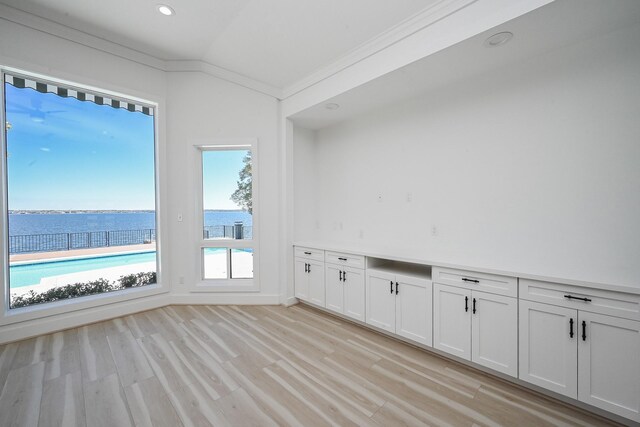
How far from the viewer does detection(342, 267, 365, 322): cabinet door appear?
2836 millimetres

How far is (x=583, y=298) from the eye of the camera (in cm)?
158

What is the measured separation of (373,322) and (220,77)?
3.91m

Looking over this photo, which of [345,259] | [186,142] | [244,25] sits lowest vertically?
[345,259]

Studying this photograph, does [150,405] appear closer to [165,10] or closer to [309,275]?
[309,275]

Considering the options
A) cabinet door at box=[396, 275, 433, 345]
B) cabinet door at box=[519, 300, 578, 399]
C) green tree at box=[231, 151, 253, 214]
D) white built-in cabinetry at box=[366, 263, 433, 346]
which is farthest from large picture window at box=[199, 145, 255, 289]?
cabinet door at box=[519, 300, 578, 399]

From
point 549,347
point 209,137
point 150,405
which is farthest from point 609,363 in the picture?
point 209,137

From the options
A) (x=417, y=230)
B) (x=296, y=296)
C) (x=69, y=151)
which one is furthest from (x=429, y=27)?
(x=69, y=151)

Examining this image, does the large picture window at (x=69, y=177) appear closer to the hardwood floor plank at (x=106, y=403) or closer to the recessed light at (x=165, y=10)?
the recessed light at (x=165, y=10)

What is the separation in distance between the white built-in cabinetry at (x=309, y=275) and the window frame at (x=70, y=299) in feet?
6.34

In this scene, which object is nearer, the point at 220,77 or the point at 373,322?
the point at 373,322

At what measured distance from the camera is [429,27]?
205 cm

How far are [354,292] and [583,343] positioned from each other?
1888 mm

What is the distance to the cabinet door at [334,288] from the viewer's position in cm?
304

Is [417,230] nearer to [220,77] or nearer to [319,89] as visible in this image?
[319,89]
